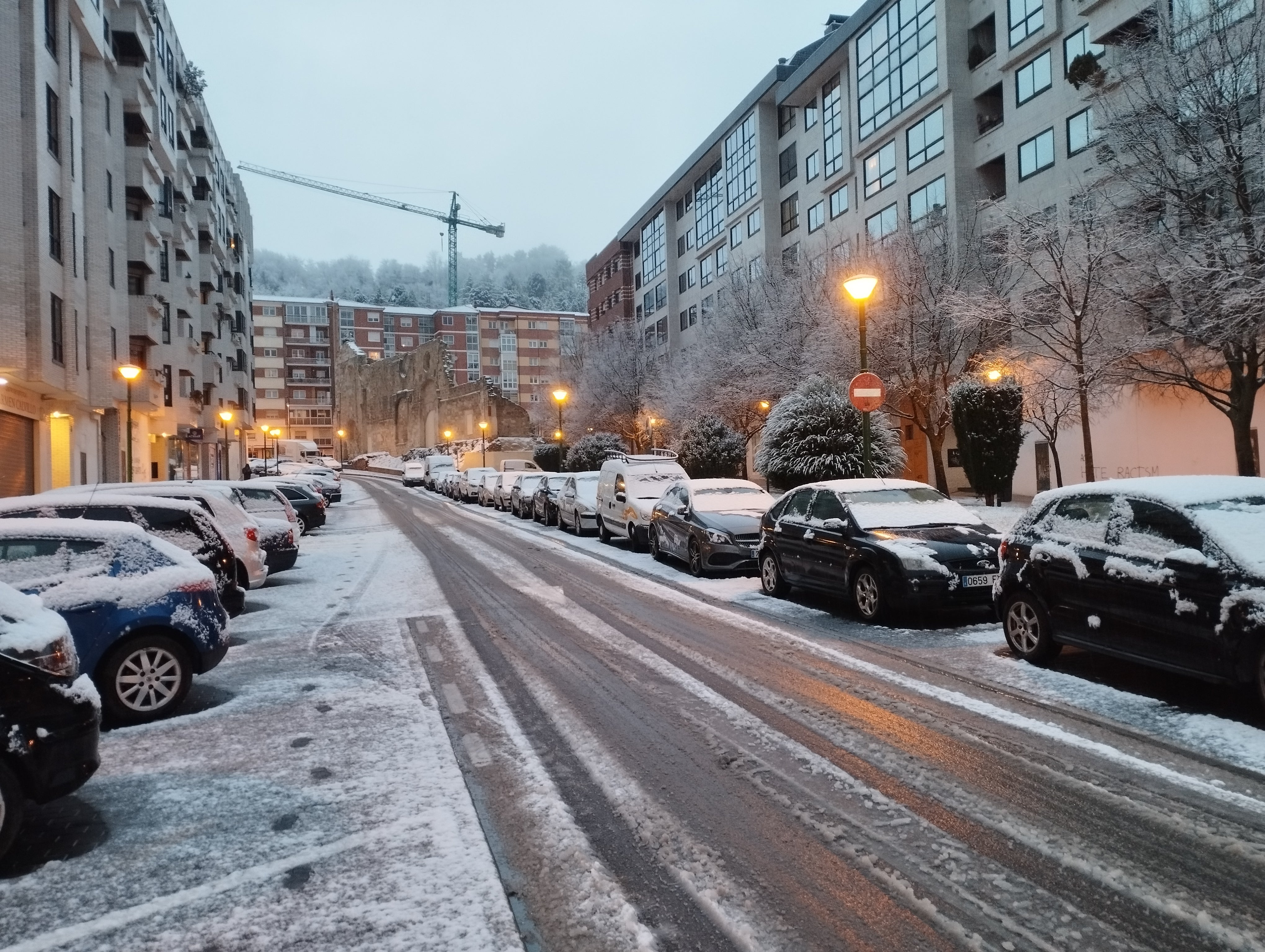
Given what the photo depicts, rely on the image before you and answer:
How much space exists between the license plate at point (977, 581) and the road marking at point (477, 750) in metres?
5.67

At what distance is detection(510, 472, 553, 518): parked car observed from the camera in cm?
3073

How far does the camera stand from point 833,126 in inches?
1592

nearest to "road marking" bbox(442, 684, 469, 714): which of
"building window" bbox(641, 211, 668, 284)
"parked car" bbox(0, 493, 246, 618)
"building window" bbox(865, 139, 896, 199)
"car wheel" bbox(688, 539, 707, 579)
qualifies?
"parked car" bbox(0, 493, 246, 618)

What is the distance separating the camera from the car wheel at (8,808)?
159 inches

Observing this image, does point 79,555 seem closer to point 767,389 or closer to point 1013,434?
point 1013,434

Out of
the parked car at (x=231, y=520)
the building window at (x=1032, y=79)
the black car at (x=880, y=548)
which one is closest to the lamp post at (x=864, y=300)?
the black car at (x=880, y=548)

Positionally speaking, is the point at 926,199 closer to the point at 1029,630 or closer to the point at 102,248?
the point at 102,248

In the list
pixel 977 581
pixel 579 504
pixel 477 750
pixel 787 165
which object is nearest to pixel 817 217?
pixel 787 165

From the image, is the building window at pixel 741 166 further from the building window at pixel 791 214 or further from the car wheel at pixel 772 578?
the car wheel at pixel 772 578

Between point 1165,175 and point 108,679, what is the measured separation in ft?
63.8

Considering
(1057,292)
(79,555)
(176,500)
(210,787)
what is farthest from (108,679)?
(1057,292)

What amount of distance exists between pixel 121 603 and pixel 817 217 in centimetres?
3928

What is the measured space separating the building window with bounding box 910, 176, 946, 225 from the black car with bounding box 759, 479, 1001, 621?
21.6 metres

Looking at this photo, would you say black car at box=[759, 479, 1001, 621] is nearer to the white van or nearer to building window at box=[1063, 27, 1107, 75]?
the white van
